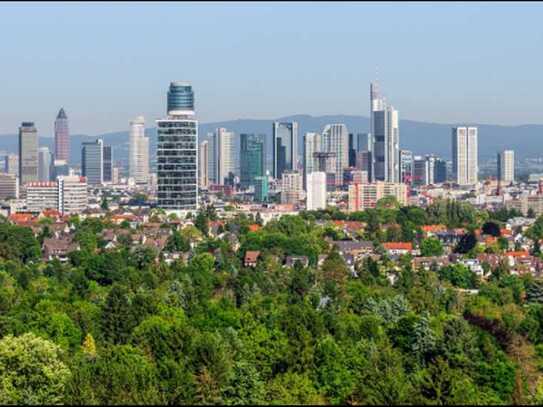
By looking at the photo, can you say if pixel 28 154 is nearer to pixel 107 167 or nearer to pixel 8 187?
pixel 8 187

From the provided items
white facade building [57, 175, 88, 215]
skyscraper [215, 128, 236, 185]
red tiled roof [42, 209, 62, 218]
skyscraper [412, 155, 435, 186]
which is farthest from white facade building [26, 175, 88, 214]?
skyscraper [215, 128, 236, 185]

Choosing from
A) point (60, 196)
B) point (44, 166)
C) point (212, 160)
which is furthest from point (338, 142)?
point (60, 196)

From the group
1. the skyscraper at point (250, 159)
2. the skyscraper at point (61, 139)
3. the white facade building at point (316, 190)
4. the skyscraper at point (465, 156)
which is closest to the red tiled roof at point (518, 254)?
the white facade building at point (316, 190)

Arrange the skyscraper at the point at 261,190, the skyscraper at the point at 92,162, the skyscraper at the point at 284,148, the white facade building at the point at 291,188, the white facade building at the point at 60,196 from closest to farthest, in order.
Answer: the white facade building at the point at 60,196 → the white facade building at the point at 291,188 → the skyscraper at the point at 261,190 → the skyscraper at the point at 284,148 → the skyscraper at the point at 92,162

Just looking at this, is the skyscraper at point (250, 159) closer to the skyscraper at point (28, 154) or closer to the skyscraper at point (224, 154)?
the skyscraper at point (224, 154)

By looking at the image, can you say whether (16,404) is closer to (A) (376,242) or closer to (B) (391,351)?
(B) (391,351)

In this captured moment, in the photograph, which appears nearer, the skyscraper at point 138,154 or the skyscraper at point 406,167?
the skyscraper at point 406,167
